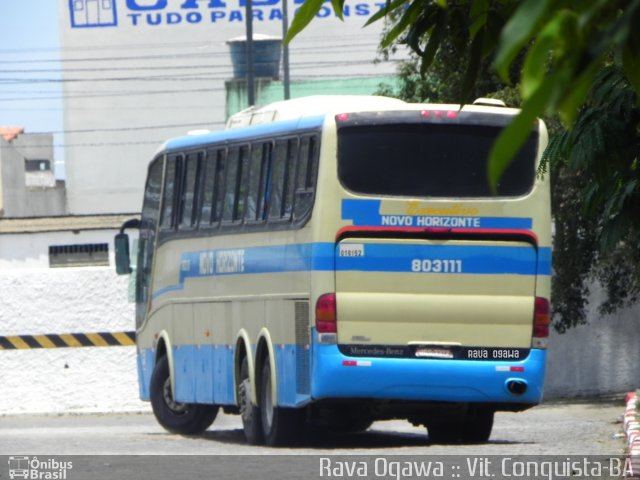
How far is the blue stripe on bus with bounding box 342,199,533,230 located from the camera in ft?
45.5

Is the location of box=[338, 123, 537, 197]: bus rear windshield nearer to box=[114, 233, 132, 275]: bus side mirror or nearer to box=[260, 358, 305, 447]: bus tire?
box=[260, 358, 305, 447]: bus tire

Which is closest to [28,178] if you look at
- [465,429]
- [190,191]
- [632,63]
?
[190,191]

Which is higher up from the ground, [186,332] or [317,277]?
[317,277]

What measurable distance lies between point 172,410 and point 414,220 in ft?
17.8

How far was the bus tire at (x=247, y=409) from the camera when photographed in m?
15.3

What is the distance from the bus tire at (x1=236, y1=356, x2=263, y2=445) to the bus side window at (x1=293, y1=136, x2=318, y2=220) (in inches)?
83.4

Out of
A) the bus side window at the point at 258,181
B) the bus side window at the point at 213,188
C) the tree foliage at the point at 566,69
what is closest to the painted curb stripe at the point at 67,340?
the bus side window at the point at 213,188

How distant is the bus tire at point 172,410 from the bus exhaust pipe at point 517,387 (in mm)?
4869

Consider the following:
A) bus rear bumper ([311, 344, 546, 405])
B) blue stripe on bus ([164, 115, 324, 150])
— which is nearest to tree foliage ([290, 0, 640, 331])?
bus rear bumper ([311, 344, 546, 405])

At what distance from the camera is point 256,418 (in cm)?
1532

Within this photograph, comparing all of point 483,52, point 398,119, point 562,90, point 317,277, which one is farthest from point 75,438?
point 562,90

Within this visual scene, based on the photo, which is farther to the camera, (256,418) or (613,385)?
(613,385)

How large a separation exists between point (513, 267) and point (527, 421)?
4484 mm

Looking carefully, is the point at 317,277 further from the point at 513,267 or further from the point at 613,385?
the point at 613,385
